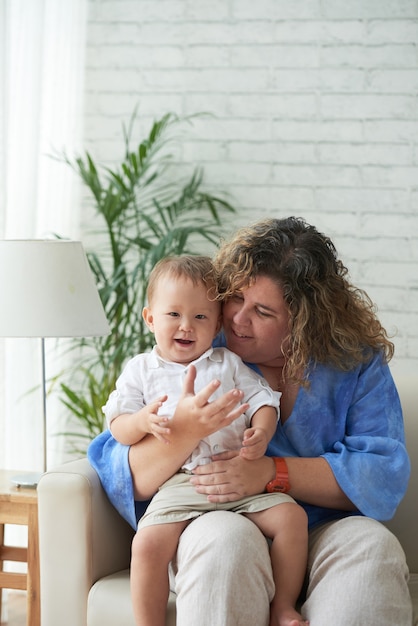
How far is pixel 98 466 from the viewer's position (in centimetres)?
208

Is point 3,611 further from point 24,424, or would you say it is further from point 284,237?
point 284,237

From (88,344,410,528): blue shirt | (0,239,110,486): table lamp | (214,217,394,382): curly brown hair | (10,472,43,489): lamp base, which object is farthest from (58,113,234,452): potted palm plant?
(88,344,410,528): blue shirt

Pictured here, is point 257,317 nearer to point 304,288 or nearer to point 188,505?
point 304,288

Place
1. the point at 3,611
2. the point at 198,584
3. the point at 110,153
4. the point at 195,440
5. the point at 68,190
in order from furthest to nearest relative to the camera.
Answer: the point at 110,153 → the point at 68,190 → the point at 3,611 → the point at 195,440 → the point at 198,584

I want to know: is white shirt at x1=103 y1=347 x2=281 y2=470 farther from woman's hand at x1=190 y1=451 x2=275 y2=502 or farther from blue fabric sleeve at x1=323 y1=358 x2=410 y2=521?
blue fabric sleeve at x1=323 y1=358 x2=410 y2=521

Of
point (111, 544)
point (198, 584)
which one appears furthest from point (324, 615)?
point (111, 544)

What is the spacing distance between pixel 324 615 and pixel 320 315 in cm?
67

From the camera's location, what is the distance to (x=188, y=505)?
1889 mm

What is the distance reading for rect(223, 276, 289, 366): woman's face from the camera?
2062mm

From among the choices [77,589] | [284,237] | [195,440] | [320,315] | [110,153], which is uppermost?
[110,153]

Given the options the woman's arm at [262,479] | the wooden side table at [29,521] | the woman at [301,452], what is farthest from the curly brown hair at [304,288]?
the wooden side table at [29,521]

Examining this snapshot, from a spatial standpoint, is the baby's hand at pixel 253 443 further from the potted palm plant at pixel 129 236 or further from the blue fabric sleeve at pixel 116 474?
the potted palm plant at pixel 129 236

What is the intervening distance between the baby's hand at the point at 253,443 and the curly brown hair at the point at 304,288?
0.78ft

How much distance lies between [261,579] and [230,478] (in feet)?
0.72
